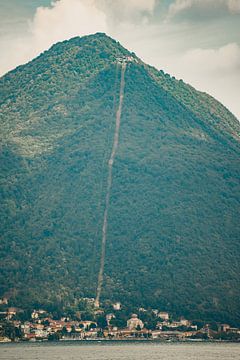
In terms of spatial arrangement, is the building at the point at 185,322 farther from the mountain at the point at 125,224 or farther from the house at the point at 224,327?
the house at the point at 224,327

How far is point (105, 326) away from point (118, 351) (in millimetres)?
21454

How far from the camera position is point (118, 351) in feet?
463

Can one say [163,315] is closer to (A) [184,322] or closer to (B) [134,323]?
(A) [184,322]

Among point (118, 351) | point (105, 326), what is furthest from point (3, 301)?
point (118, 351)

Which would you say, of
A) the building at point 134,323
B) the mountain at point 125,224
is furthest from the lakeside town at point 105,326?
the mountain at point 125,224

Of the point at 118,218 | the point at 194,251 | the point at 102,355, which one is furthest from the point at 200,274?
the point at 102,355

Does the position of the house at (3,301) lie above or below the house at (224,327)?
above

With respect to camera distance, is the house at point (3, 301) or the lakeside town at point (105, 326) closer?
the lakeside town at point (105, 326)

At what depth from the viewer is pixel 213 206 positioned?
183 metres

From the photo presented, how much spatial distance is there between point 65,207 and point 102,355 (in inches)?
1879

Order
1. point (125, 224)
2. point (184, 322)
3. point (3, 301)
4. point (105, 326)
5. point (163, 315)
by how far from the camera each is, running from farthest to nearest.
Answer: point (125, 224)
point (3, 301)
point (105, 326)
point (163, 315)
point (184, 322)

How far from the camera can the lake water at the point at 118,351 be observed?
437 feet

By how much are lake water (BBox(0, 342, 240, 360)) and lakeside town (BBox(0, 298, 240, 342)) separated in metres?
3.97

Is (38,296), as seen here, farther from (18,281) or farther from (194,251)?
(194,251)
